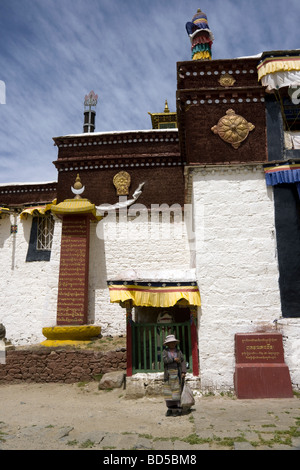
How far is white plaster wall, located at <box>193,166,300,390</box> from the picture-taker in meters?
7.50

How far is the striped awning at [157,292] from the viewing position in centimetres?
761

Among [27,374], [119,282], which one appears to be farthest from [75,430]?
[27,374]

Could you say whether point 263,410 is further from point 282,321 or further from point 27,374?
point 27,374

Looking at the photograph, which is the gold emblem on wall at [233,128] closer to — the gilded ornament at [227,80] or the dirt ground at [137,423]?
the gilded ornament at [227,80]

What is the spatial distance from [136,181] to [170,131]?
2.37 meters

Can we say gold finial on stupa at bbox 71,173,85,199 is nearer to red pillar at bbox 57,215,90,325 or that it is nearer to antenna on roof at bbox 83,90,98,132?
red pillar at bbox 57,215,90,325

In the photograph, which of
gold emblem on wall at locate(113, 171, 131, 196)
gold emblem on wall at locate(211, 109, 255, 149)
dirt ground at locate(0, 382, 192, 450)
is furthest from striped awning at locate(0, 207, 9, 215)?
gold emblem on wall at locate(211, 109, 255, 149)

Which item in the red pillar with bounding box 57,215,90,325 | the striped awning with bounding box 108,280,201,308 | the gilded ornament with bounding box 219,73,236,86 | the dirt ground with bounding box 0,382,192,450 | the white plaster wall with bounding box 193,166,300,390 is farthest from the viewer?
the red pillar with bounding box 57,215,90,325

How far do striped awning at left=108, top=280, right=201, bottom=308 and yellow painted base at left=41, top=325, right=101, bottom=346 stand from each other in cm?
375

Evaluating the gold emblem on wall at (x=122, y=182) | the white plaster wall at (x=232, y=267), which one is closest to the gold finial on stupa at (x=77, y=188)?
the gold emblem on wall at (x=122, y=182)

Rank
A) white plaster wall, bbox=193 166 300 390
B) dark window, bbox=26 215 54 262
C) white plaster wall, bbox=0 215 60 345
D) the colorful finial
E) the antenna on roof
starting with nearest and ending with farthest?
white plaster wall, bbox=193 166 300 390
the colorful finial
white plaster wall, bbox=0 215 60 345
dark window, bbox=26 215 54 262
the antenna on roof

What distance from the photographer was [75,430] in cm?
532

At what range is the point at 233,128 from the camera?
8.80 metres

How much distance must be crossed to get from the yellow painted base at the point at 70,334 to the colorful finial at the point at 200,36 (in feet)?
33.3
